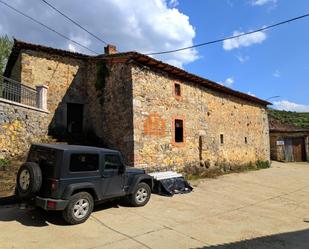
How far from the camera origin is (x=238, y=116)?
66.5ft

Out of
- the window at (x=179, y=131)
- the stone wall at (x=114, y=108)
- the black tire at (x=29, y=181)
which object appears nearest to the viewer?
the black tire at (x=29, y=181)

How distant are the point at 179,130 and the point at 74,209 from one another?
8819 mm

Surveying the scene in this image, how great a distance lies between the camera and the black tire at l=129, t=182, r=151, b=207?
29.2 ft

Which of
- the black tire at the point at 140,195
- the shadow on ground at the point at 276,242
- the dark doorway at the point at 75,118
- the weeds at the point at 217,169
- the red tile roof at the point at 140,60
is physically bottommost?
the shadow on ground at the point at 276,242

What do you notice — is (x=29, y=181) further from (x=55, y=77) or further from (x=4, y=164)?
(x=55, y=77)

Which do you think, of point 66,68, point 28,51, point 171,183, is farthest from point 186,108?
point 28,51

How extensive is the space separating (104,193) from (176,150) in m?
7.02

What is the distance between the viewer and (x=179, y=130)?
15133 mm

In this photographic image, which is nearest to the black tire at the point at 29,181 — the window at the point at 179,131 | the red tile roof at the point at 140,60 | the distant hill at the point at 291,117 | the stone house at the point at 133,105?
the stone house at the point at 133,105

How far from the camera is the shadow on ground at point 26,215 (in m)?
7.07

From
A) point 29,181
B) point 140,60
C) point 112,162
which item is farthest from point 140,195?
point 140,60

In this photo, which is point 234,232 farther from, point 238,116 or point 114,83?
point 238,116

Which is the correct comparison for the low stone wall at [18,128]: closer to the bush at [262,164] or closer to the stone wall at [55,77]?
the stone wall at [55,77]

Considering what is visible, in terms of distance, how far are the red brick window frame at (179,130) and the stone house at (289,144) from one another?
15934 mm
